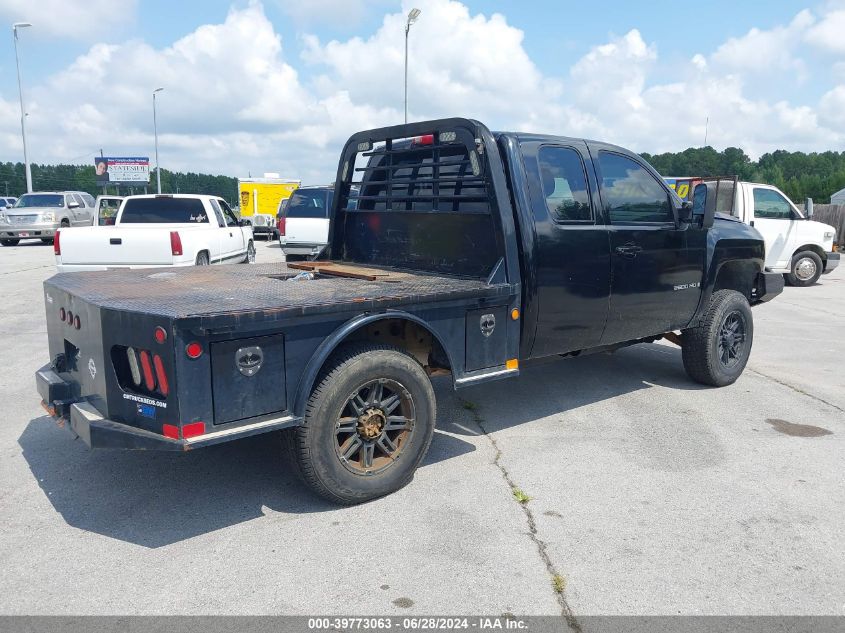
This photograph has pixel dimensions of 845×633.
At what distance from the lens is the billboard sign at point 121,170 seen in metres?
65.6

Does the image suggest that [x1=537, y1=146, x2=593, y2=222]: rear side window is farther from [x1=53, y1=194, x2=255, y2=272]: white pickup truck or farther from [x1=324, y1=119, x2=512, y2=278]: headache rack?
[x1=53, y1=194, x2=255, y2=272]: white pickup truck

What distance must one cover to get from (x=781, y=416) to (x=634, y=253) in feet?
6.27

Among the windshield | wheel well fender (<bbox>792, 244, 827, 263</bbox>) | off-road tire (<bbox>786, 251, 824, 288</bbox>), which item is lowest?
off-road tire (<bbox>786, 251, 824, 288</bbox>)

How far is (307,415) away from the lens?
3705 millimetres

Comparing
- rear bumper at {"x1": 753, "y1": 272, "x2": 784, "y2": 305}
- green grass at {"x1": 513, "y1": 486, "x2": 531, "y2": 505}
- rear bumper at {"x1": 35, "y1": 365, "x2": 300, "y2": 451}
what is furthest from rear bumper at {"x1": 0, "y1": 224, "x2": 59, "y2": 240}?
green grass at {"x1": 513, "y1": 486, "x2": 531, "y2": 505}

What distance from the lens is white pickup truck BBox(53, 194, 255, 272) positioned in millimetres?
10094

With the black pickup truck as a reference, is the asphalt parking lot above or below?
below

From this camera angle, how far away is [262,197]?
30.7 m

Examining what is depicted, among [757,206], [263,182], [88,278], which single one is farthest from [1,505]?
[263,182]

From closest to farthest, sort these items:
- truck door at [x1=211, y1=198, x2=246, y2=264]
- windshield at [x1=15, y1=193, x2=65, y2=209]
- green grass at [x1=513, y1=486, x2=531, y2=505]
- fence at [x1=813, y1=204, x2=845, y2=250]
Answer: green grass at [x1=513, y1=486, x2=531, y2=505], truck door at [x1=211, y1=198, x2=246, y2=264], fence at [x1=813, y1=204, x2=845, y2=250], windshield at [x1=15, y1=193, x2=65, y2=209]

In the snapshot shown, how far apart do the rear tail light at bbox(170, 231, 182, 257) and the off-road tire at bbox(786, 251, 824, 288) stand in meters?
12.0

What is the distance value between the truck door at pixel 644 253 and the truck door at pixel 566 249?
14 cm

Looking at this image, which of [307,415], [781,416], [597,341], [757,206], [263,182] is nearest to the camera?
[307,415]

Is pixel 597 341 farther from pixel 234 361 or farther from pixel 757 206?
pixel 757 206
